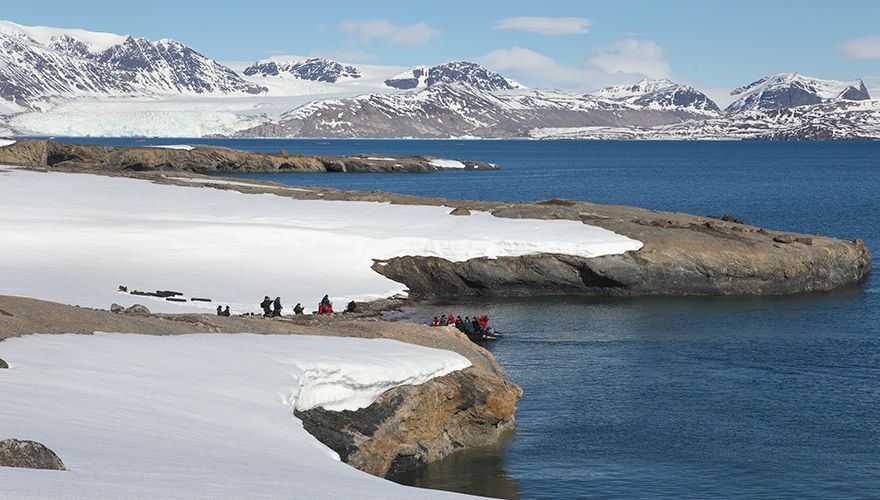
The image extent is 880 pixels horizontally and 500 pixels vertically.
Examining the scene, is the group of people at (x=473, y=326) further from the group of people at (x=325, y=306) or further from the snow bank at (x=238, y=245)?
the snow bank at (x=238, y=245)

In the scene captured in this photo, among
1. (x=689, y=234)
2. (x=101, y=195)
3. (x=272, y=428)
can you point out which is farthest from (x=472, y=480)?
(x=101, y=195)

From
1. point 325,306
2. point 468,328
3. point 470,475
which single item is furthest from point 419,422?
point 325,306

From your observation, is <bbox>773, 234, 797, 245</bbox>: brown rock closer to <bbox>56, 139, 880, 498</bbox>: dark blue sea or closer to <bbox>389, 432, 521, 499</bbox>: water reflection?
<bbox>56, 139, 880, 498</bbox>: dark blue sea

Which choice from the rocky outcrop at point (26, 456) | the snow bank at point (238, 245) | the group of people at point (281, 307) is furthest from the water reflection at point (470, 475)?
the snow bank at point (238, 245)

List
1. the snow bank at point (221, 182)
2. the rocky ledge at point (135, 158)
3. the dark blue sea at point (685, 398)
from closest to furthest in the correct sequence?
1. the dark blue sea at point (685, 398)
2. the snow bank at point (221, 182)
3. the rocky ledge at point (135, 158)

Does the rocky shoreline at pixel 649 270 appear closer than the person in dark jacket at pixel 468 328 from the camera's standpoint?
No

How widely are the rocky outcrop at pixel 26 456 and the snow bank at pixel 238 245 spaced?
35754mm

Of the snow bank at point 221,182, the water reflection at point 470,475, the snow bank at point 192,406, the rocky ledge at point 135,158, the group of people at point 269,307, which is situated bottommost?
the water reflection at point 470,475

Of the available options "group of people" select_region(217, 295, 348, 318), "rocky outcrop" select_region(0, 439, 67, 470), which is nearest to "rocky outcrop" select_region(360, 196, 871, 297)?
"group of people" select_region(217, 295, 348, 318)

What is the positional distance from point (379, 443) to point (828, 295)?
44.7 meters

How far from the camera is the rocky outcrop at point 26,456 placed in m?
15.0

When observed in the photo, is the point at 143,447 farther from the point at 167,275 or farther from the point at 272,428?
the point at 167,275

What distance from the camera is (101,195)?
274 feet

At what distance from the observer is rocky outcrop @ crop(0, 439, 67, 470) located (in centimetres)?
1498
